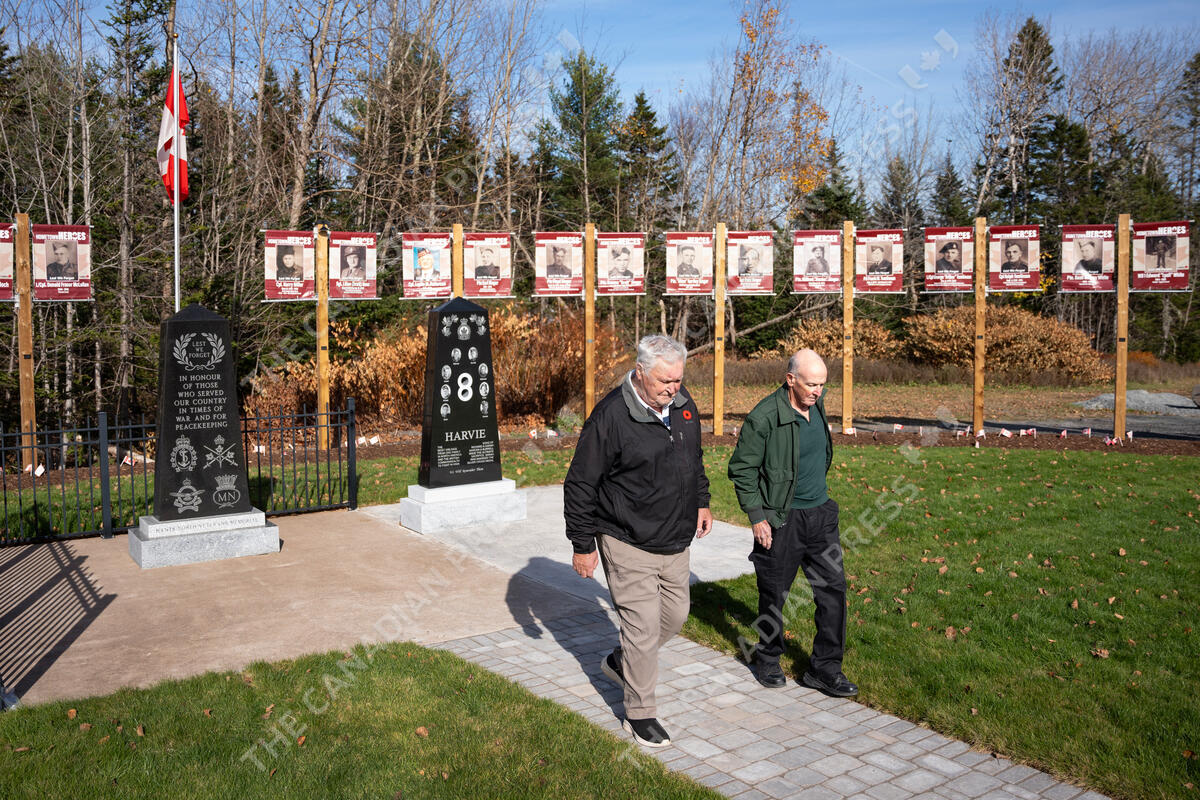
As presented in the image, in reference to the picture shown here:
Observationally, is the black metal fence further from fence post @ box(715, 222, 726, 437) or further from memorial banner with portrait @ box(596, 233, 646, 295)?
fence post @ box(715, 222, 726, 437)

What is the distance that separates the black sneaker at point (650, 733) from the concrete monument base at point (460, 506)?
5.18 m

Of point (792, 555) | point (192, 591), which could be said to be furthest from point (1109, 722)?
point (192, 591)

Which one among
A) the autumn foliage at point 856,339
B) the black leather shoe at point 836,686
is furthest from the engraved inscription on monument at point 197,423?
the autumn foliage at point 856,339

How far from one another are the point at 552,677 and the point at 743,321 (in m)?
34.8

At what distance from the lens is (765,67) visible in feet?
90.9

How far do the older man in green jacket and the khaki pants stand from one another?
0.80 metres

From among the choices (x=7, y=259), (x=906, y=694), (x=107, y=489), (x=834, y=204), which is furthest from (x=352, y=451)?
Result: (x=834, y=204)

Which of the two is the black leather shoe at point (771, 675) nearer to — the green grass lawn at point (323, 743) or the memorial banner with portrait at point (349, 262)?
the green grass lawn at point (323, 743)

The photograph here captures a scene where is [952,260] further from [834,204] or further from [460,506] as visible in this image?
[834,204]

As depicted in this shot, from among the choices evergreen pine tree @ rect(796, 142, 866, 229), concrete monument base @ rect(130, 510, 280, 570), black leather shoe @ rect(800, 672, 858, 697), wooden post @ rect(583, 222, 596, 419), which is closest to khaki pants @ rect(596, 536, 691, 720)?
black leather shoe @ rect(800, 672, 858, 697)

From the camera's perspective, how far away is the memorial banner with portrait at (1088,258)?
1543 cm

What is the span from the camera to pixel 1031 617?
21.0ft

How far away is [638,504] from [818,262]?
12807 mm

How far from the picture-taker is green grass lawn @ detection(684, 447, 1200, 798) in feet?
15.2
